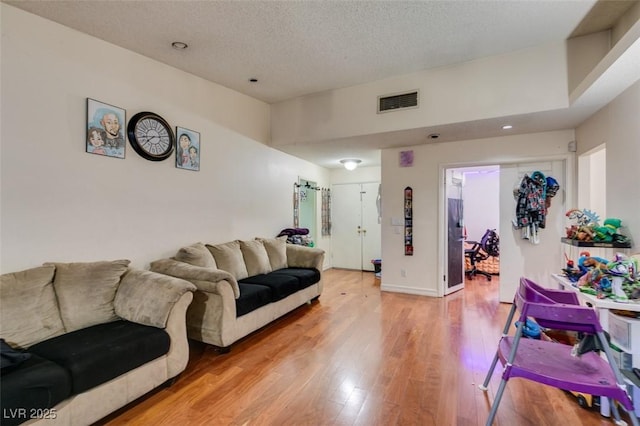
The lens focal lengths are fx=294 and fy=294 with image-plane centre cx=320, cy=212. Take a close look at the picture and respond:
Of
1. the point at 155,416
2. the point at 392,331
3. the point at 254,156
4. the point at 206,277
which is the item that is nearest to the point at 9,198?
the point at 206,277

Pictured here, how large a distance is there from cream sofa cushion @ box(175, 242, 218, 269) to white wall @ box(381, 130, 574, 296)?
9.15 feet

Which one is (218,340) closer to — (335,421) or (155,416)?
(155,416)

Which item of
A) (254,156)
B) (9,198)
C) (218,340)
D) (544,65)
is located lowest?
(218,340)

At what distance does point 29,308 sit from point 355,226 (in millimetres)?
5326

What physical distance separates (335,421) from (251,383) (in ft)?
2.45

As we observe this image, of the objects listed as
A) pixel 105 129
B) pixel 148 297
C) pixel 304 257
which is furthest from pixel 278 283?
pixel 105 129

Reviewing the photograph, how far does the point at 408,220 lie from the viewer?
462 centimetres

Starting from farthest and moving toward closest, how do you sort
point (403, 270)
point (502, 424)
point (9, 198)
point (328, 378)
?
point (403, 270) < point (328, 378) < point (9, 198) < point (502, 424)

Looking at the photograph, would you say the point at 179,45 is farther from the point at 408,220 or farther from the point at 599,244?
the point at 599,244

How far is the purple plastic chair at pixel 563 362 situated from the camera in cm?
153

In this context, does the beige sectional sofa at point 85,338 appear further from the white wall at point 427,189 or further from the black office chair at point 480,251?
the black office chair at point 480,251

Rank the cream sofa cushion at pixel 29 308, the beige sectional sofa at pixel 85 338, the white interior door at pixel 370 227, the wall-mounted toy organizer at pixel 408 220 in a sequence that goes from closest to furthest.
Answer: the beige sectional sofa at pixel 85 338, the cream sofa cushion at pixel 29 308, the wall-mounted toy organizer at pixel 408 220, the white interior door at pixel 370 227

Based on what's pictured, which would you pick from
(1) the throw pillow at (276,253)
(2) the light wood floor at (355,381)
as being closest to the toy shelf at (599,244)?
(2) the light wood floor at (355,381)

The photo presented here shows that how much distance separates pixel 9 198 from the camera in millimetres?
2137
